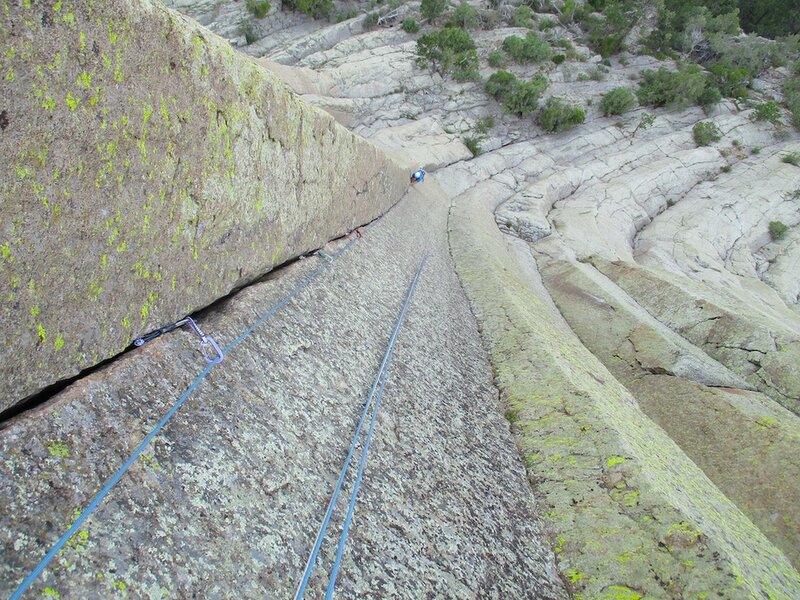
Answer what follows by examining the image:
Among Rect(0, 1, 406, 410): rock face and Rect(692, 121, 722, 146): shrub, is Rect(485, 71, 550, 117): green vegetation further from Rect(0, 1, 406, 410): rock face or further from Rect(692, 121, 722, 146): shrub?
Rect(0, 1, 406, 410): rock face

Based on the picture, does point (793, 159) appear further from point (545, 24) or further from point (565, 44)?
point (545, 24)

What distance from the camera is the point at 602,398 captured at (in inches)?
436

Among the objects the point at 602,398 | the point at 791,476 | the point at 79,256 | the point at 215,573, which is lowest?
the point at 791,476

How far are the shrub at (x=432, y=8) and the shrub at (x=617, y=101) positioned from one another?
2197 cm

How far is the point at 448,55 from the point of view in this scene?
45.2 m

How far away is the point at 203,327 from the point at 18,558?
3948mm

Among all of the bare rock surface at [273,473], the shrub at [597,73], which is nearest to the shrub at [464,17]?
the shrub at [597,73]

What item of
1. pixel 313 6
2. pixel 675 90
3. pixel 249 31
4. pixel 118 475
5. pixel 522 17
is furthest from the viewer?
pixel 522 17

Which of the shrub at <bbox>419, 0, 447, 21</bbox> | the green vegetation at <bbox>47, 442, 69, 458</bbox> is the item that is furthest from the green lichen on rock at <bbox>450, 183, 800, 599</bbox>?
the shrub at <bbox>419, 0, 447, 21</bbox>

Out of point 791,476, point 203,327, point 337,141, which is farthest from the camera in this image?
point 337,141

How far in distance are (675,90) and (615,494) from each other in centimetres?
5659

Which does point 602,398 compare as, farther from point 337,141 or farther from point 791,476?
point 337,141

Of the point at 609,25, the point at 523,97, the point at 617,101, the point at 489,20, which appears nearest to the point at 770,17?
the point at 609,25

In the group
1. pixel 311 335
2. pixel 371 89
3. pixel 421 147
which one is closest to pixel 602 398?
pixel 311 335
